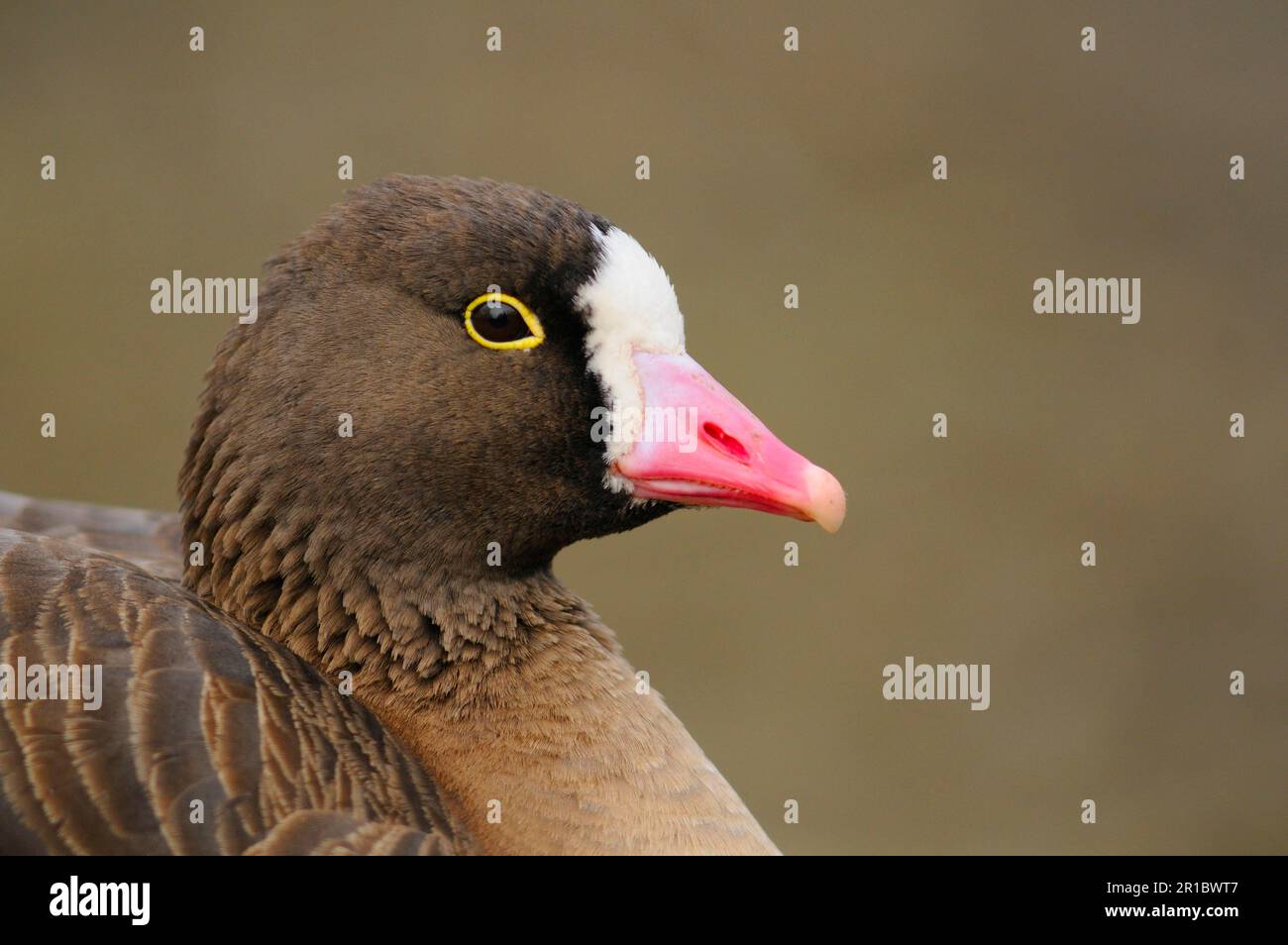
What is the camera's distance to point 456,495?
3.00 meters

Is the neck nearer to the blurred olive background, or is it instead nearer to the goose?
the goose

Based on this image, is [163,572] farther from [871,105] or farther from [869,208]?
[871,105]

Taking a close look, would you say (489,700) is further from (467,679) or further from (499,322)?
(499,322)

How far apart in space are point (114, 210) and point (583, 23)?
306 centimetres

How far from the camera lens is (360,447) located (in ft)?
9.57

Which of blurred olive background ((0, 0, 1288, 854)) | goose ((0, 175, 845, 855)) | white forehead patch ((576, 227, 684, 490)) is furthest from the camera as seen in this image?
blurred olive background ((0, 0, 1288, 854))

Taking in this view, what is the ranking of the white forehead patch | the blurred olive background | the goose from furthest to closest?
1. the blurred olive background
2. the white forehead patch
3. the goose

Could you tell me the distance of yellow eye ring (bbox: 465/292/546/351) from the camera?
296 centimetres

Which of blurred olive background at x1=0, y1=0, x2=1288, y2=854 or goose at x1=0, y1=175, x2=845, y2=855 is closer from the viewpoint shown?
goose at x1=0, y1=175, x2=845, y2=855

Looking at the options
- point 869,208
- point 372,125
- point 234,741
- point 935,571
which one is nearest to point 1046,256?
point 869,208

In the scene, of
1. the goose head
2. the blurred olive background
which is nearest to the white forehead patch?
the goose head

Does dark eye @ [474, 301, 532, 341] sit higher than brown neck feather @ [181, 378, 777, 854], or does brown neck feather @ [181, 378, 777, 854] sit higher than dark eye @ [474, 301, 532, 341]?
dark eye @ [474, 301, 532, 341]
